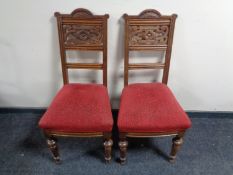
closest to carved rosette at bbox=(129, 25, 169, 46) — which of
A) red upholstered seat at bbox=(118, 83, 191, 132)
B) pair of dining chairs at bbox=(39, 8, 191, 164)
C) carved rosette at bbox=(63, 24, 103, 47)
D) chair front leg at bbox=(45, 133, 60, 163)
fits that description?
pair of dining chairs at bbox=(39, 8, 191, 164)

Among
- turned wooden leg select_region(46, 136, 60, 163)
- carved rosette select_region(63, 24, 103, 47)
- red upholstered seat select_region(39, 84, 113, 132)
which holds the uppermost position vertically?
carved rosette select_region(63, 24, 103, 47)

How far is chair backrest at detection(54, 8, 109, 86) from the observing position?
4.48ft

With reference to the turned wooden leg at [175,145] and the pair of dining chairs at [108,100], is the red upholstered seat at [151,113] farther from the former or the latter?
the turned wooden leg at [175,145]

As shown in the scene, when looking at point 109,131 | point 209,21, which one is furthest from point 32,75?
point 209,21

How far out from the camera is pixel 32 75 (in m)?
1.70

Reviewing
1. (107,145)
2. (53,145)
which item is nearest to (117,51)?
(107,145)

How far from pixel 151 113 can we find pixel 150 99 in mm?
122

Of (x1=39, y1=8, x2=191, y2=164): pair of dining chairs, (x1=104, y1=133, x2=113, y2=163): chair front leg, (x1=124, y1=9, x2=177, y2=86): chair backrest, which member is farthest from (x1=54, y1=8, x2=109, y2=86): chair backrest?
(x1=104, y1=133, x2=113, y2=163): chair front leg

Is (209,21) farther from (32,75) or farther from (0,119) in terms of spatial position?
(0,119)

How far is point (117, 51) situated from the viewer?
155cm

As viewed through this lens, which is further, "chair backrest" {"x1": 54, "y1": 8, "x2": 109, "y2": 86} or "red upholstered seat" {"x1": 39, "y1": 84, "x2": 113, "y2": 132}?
"chair backrest" {"x1": 54, "y1": 8, "x2": 109, "y2": 86}

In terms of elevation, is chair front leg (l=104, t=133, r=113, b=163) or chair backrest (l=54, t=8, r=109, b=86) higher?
chair backrest (l=54, t=8, r=109, b=86)

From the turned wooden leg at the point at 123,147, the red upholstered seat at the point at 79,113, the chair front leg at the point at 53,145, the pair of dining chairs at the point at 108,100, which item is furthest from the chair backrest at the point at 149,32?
the chair front leg at the point at 53,145

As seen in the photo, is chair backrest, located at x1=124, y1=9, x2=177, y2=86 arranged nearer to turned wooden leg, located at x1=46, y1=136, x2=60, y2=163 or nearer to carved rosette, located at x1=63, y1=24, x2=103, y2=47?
carved rosette, located at x1=63, y1=24, x2=103, y2=47
